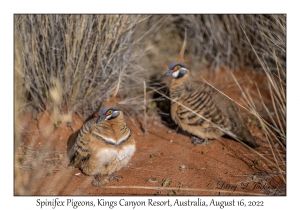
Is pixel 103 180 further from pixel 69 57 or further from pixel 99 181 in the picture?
pixel 69 57

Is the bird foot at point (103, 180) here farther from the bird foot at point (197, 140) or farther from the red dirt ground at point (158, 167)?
the bird foot at point (197, 140)

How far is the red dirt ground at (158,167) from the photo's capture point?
15.5 ft

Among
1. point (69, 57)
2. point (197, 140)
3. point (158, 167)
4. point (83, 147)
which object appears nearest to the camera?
point (83, 147)

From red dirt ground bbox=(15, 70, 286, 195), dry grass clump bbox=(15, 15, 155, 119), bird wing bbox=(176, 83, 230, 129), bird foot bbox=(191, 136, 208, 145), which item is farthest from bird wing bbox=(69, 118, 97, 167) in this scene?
bird foot bbox=(191, 136, 208, 145)

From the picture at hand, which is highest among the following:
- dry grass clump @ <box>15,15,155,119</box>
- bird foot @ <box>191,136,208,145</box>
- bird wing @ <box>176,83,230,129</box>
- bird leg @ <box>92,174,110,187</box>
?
dry grass clump @ <box>15,15,155,119</box>

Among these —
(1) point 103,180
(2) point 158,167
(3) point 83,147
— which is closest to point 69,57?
(3) point 83,147

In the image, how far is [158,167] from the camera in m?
5.27

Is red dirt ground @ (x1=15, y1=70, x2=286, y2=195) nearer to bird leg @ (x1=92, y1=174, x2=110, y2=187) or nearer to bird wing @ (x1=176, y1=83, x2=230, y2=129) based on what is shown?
bird leg @ (x1=92, y1=174, x2=110, y2=187)

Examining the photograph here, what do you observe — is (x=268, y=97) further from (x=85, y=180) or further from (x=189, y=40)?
(x=85, y=180)

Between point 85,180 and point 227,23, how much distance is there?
462cm

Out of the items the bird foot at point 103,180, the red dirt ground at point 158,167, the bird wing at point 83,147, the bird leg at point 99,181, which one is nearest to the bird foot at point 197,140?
the red dirt ground at point 158,167

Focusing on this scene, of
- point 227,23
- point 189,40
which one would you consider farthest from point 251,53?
point 189,40

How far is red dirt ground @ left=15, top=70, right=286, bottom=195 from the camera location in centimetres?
471

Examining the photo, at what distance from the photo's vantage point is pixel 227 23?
26.4 ft
